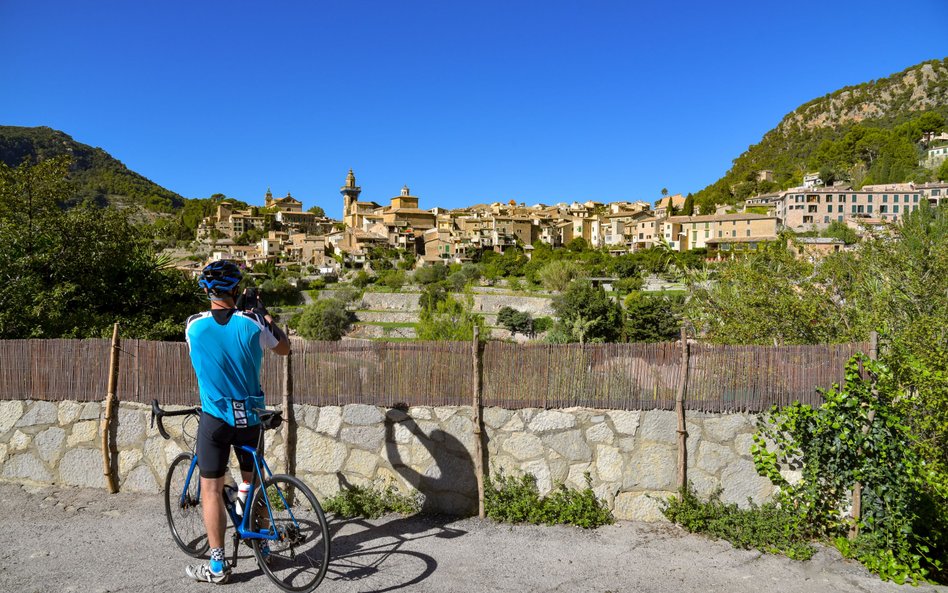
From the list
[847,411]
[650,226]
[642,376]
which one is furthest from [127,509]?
[650,226]

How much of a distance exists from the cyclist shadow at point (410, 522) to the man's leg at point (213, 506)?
80 centimetres

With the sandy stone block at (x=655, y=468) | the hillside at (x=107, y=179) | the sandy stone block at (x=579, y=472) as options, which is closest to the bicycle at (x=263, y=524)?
the sandy stone block at (x=579, y=472)

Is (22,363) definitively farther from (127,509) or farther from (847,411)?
(847,411)

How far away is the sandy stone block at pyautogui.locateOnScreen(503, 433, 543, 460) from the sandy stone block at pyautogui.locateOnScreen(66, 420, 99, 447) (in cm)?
399

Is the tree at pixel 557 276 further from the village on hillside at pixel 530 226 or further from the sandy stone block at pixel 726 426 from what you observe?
the sandy stone block at pixel 726 426

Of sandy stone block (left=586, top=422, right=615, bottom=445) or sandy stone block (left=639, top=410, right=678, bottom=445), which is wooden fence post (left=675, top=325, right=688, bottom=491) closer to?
sandy stone block (left=639, top=410, right=678, bottom=445)

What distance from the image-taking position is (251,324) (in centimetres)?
354

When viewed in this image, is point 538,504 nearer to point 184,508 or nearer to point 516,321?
point 184,508

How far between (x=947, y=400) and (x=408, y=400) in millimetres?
4373

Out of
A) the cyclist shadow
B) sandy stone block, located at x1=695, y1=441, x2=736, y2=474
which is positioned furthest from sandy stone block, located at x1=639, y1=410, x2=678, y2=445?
the cyclist shadow

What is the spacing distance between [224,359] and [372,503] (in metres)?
2.06

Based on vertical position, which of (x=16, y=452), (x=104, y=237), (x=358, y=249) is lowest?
(x=16, y=452)

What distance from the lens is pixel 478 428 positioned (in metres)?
4.78

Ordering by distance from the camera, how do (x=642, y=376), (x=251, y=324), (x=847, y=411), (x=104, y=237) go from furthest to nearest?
1. (x=104, y=237)
2. (x=642, y=376)
3. (x=847, y=411)
4. (x=251, y=324)
